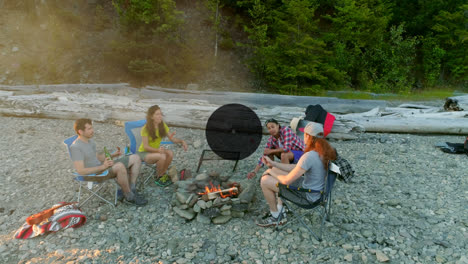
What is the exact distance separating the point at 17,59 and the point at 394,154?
1792cm

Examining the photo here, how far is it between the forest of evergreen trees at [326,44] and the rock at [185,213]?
9969 millimetres

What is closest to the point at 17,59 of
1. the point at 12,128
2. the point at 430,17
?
the point at 12,128

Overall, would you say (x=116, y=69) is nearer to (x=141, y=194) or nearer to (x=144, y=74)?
(x=144, y=74)

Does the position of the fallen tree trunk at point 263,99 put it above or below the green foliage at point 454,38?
below

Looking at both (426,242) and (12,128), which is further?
(12,128)

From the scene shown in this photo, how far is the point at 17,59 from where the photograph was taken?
15.8 meters

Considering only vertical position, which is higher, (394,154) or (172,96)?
(172,96)

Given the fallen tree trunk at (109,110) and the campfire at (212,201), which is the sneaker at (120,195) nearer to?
the campfire at (212,201)

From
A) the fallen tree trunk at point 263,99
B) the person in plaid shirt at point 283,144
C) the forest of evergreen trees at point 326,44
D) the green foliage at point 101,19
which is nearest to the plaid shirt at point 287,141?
the person in plaid shirt at point 283,144

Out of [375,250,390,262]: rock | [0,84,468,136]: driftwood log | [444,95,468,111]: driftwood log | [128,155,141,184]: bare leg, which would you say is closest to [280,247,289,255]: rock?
[375,250,390,262]: rock

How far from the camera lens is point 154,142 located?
4891 mm

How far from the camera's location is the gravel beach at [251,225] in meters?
3.27

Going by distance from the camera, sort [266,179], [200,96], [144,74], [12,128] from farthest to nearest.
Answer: [144,74] → [200,96] → [12,128] → [266,179]
